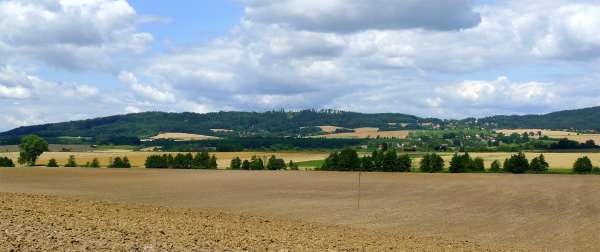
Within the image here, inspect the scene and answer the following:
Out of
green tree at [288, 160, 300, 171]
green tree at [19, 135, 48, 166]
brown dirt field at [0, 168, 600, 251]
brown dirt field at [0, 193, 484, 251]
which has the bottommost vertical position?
brown dirt field at [0, 168, 600, 251]

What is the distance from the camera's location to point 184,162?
13200 centimetres

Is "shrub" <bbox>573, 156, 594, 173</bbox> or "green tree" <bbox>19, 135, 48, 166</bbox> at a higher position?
"green tree" <bbox>19, 135, 48, 166</bbox>

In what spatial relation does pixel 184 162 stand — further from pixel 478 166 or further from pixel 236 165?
pixel 478 166

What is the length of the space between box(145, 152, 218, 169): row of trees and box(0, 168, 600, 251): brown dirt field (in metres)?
28.6

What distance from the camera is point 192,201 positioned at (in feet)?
186

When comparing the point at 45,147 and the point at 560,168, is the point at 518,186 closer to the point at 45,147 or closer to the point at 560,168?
the point at 560,168

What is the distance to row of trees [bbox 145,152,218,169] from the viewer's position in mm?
130375

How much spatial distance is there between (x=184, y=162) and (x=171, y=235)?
110 m

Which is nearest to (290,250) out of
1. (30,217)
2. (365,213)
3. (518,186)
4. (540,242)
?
(30,217)

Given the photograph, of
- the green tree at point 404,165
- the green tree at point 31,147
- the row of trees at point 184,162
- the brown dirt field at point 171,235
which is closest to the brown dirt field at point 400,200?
the brown dirt field at point 171,235

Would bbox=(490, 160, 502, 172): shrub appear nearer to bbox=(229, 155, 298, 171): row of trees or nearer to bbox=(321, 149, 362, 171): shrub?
bbox=(321, 149, 362, 171): shrub

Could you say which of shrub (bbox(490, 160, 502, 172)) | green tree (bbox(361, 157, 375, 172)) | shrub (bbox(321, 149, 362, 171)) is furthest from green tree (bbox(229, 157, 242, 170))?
shrub (bbox(490, 160, 502, 172))

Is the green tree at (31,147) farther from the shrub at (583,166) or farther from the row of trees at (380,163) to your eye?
the shrub at (583,166)

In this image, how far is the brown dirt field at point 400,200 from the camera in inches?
1566
